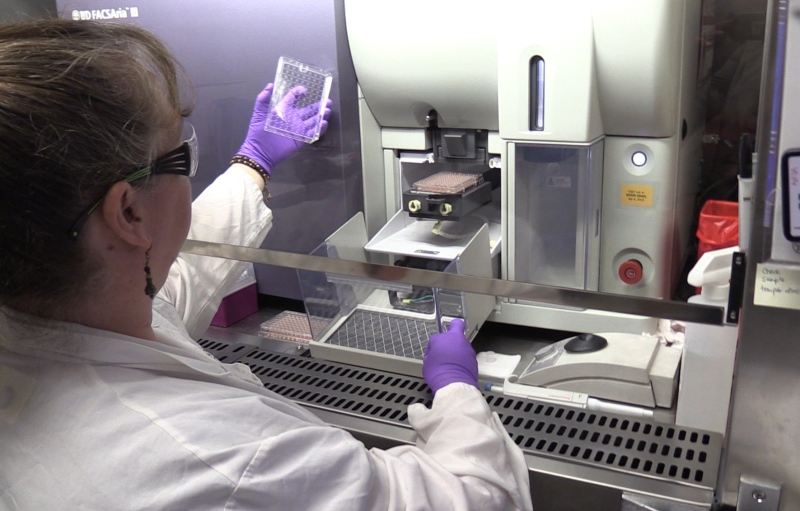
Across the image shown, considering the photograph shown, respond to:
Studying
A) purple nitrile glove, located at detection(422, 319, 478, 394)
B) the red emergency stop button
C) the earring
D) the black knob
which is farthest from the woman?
the red emergency stop button

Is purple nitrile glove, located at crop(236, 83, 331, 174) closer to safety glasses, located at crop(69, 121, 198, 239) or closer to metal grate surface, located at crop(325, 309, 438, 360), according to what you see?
metal grate surface, located at crop(325, 309, 438, 360)

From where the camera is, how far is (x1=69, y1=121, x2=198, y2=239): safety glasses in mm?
606

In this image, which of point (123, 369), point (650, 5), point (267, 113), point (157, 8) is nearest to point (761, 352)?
point (123, 369)

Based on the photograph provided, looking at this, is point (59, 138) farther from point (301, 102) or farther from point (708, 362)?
point (301, 102)

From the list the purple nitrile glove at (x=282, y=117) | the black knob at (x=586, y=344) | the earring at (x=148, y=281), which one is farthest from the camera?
the purple nitrile glove at (x=282, y=117)

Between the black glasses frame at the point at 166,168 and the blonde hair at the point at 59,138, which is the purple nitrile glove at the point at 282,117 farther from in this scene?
the blonde hair at the point at 59,138

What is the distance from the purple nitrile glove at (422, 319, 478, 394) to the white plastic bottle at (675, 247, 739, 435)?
0.96ft

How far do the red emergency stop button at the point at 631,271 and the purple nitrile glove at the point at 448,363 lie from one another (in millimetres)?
638

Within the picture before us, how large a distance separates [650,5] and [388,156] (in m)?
0.72

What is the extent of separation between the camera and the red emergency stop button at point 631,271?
146cm

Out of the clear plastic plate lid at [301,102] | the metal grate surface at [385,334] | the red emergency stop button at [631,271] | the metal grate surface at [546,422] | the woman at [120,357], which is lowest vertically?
the metal grate surface at [385,334]

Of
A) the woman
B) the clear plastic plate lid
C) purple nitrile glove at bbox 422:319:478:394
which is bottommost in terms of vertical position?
purple nitrile glove at bbox 422:319:478:394

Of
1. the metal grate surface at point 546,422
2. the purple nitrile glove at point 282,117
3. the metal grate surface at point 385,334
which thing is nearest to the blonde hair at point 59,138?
the metal grate surface at point 546,422

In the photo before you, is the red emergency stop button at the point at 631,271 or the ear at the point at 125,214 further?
the red emergency stop button at the point at 631,271
